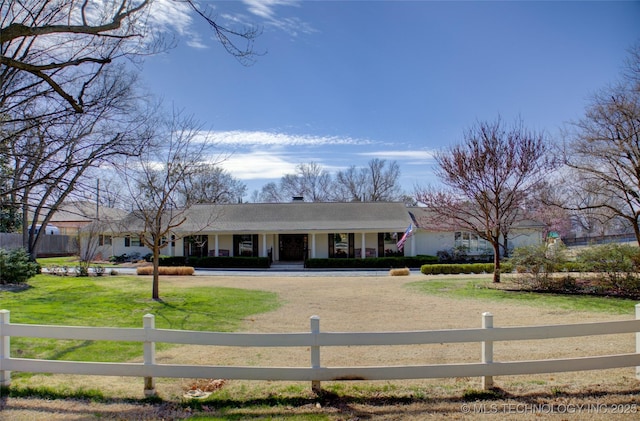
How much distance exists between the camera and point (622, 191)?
1580 centimetres

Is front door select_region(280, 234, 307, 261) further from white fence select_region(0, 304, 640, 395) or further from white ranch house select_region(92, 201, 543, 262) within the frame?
white fence select_region(0, 304, 640, 395)

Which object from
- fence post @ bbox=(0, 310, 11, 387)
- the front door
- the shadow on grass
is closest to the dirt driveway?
the shadow on grass

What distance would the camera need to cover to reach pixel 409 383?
5.69m

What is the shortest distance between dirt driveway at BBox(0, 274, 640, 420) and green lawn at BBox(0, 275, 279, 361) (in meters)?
0.85

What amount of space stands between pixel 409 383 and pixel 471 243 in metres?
28.5

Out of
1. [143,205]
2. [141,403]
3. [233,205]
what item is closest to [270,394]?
[141,403]

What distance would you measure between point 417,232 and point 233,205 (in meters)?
16.0

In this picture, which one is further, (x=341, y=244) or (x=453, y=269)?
(x=341, y=244)

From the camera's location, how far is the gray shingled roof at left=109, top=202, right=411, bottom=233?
107 feet

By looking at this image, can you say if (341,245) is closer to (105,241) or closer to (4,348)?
(105,241)

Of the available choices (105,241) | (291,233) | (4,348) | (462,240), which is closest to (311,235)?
(291,233)

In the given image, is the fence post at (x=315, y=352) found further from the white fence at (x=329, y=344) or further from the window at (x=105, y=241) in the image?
the window at (x=105, y=241)

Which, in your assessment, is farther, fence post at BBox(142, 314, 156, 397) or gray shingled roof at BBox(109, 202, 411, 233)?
gray shingled roof at BBox(109, 202, 411, 233)

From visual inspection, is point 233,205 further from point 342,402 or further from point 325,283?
point 342,402
